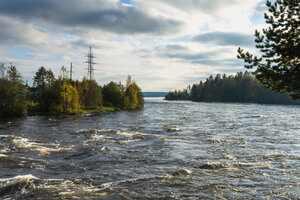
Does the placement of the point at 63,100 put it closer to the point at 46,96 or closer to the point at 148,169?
the point at 46,96

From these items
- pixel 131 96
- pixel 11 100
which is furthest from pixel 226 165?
pixel 131 96

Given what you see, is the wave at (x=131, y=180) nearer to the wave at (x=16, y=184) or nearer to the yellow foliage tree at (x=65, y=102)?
the wave at (x=16, y=184)

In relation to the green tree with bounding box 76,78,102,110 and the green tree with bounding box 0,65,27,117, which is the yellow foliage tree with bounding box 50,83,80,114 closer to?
the green tree with bounding box 0,65,27,117

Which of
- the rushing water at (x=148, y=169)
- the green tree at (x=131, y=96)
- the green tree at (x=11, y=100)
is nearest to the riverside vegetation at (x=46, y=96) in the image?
the green tree at (x=11, y=100)

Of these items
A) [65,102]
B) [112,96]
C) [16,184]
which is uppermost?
[112,96]

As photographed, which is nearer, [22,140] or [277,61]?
[277,61]

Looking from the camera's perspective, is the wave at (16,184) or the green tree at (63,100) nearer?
the wave at (16,184)

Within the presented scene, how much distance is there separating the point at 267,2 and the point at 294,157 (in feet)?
45.1

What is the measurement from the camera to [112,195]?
1159 centimetres

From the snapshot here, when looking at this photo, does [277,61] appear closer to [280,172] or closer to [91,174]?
[280,172]

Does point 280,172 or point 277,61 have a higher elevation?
point 277,61

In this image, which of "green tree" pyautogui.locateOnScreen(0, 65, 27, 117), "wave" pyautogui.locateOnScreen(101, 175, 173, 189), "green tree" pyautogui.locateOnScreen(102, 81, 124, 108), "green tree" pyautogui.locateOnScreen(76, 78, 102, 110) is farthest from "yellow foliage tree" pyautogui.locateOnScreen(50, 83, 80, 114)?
"wave" pyautogui.locateOnScreen(101, 175, 173, 189)

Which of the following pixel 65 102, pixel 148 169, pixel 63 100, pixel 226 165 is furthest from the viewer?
pixel 65 102

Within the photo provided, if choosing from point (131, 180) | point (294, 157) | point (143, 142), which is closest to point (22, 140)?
point (143, 142)
